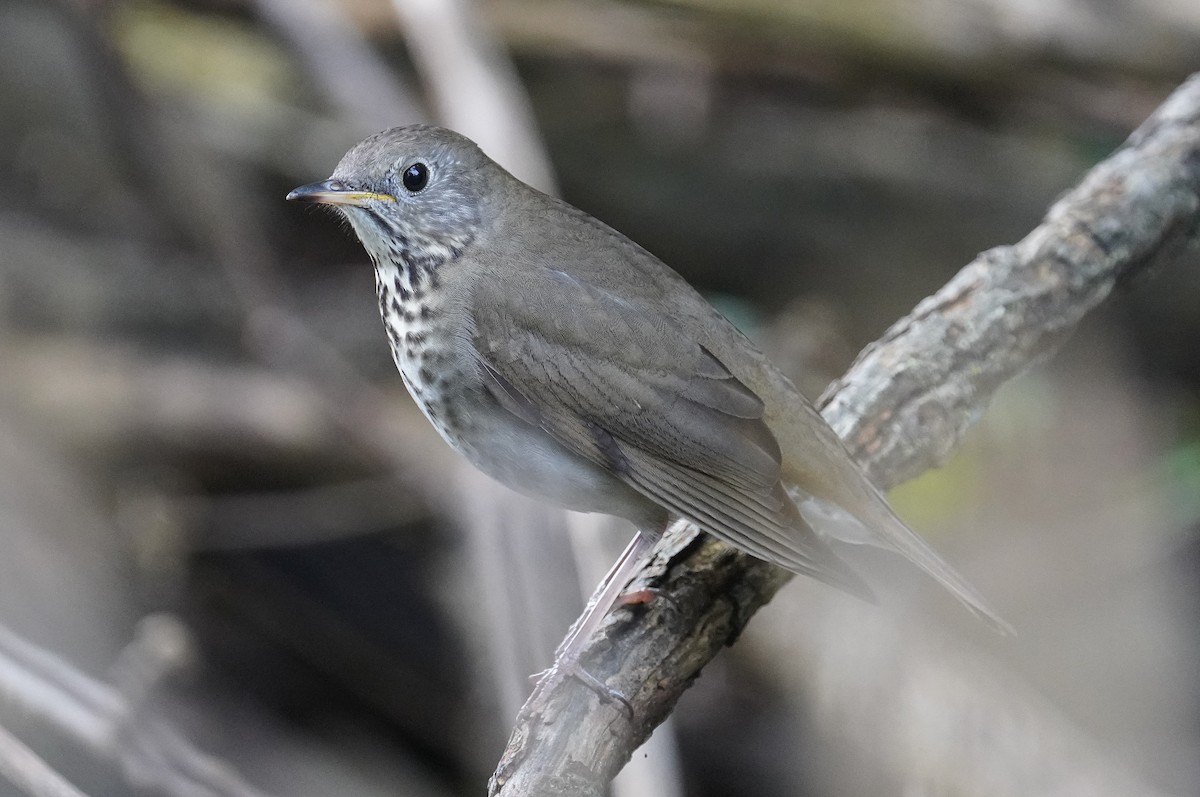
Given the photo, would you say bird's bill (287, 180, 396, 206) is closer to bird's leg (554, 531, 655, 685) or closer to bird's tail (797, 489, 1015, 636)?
bird's leg (554, 531, 655, 685)

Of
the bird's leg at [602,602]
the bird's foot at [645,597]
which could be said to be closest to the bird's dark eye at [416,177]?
the bird's leg at [602,602]

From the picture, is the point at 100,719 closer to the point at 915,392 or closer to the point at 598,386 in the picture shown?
the point at 598,386

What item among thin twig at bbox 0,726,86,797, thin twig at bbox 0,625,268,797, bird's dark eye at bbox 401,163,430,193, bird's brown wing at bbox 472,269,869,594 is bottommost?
thin twig at bbox 0,726,86,797

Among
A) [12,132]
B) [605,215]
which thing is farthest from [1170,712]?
[12,132]

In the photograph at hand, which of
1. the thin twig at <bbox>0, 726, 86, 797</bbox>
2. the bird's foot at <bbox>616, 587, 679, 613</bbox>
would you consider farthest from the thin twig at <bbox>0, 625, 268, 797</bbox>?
the bird's foot at <bbox>616, 587, 679, 613</bbox>

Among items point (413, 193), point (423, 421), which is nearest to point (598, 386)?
point (413, 193)

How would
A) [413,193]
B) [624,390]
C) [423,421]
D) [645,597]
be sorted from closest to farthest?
1. [645,597]
2. [624,390]
3. [413,193]
4. [423,421]

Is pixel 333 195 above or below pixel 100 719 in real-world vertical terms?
above

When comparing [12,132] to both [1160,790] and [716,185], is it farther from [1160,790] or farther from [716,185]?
[1160,790]
